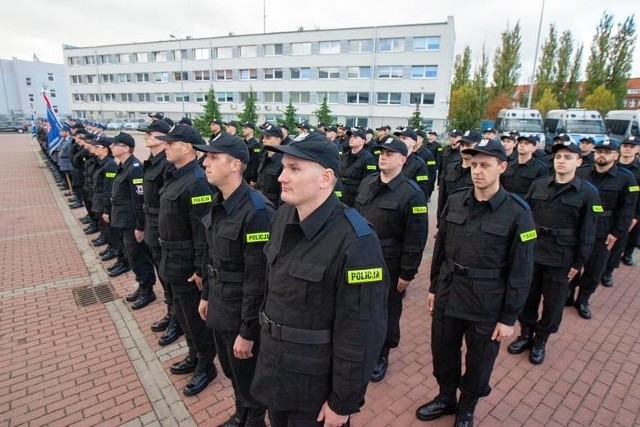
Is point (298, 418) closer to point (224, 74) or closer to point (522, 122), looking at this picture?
point (522, 122)

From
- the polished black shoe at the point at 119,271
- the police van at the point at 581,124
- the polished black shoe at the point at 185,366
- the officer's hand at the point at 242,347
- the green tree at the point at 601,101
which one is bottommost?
the polished black shoe at the point at 119,271

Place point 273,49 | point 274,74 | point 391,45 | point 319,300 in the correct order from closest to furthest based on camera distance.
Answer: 1. point 319,300
2. point 391,45
3. point 273,49
4. point 274,74

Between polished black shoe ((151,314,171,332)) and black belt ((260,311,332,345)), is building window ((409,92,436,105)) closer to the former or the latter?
polished black shoe ((151,314,171,332))

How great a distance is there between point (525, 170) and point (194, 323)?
229 inches

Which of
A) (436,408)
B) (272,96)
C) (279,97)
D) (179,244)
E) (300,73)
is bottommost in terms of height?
(436,408)

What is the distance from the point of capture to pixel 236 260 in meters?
2.71

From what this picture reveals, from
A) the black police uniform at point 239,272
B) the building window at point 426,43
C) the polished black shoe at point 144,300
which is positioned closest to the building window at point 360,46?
the building window at point 426,43

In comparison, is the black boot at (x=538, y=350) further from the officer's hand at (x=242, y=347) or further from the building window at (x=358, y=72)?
the building window at (x=358, y=72)

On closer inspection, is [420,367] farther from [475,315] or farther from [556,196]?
[556,196]

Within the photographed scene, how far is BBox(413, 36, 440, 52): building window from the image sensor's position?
110 feet

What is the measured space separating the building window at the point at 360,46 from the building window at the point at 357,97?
4183mm

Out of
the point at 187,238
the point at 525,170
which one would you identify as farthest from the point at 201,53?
the point at 187,238

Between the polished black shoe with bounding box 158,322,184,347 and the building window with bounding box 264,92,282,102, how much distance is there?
39860mm

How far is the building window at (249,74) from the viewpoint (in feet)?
138
